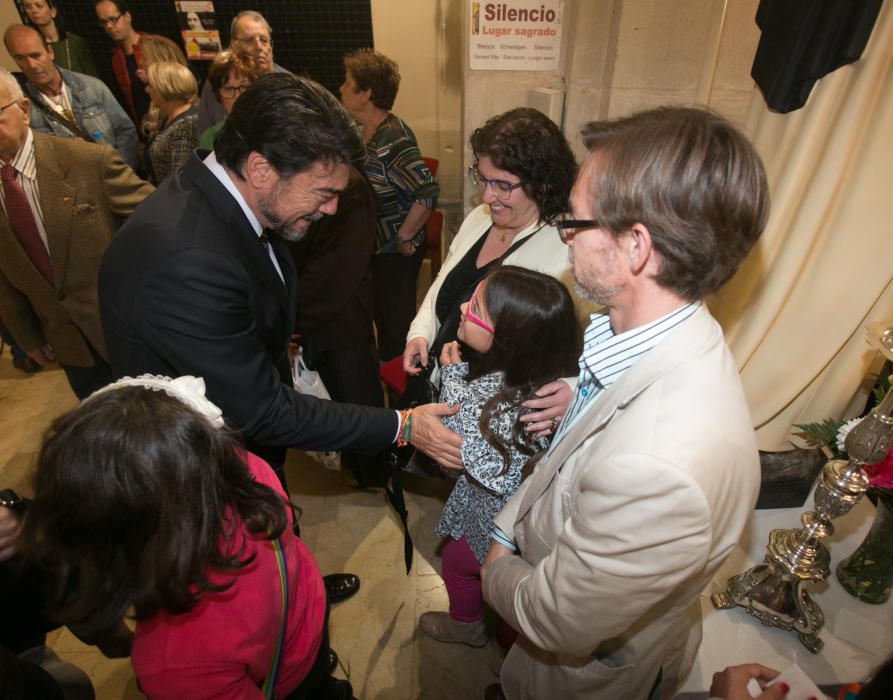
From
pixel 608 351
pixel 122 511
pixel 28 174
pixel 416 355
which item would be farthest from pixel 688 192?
pixel 28 174

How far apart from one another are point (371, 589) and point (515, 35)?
326cm

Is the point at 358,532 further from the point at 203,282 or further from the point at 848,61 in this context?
the point at 848,61

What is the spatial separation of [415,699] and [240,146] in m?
2.20

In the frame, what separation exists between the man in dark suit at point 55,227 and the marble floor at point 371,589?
765 mm

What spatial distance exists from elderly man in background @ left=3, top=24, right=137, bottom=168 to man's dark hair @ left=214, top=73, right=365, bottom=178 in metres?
2.98

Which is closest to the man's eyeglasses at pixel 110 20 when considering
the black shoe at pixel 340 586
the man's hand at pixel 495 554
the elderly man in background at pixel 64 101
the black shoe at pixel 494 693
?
the elderly man in background at pixel 64 101

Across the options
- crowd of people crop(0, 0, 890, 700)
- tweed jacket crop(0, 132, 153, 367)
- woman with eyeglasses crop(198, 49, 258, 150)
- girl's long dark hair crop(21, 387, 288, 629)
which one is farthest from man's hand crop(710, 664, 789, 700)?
woman with eyeglasses crop(198, 49, 258, 150)

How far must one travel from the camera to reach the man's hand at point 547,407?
1.56 m

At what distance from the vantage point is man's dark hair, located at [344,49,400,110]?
303 cm

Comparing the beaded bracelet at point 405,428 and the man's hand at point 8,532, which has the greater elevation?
the man's hand at point 8,532

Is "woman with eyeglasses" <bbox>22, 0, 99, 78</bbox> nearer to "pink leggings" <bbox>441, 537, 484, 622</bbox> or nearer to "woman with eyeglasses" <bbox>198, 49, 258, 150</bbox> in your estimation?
"woman with eyeglasses" <bbox>198, 49, 258, 150</bbox>

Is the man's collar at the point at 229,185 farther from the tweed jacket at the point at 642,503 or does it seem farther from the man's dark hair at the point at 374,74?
the man's dark hair at the point at 374,74

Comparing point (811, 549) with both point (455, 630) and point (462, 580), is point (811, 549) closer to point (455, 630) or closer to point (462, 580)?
point (462, 580)

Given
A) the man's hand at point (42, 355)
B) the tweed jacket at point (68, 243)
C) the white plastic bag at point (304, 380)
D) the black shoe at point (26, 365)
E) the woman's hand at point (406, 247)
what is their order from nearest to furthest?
the white plastic bag at point (304, 380) < the tweed jacket at point (68, 243) < the man's hand at point (42, 355) < the woman's hand at point (406, 247) < the black shoe at point (26, 365)
